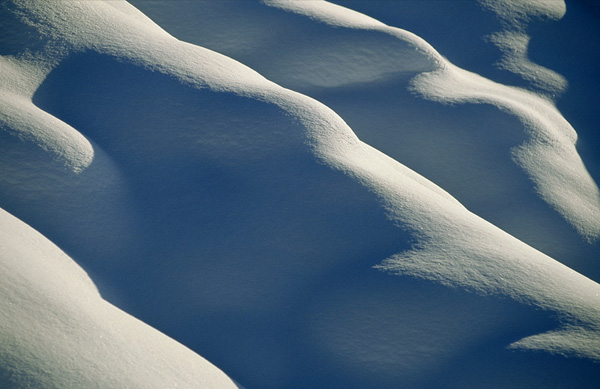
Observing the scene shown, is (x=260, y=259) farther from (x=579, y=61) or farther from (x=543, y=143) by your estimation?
(x=579, y=61)

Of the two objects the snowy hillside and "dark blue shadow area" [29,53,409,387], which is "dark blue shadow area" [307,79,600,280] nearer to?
the snowy hillside

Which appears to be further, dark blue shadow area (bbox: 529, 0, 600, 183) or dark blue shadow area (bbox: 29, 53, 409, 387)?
dark blue shadow area (bbox: 529, 0, 600, 183)

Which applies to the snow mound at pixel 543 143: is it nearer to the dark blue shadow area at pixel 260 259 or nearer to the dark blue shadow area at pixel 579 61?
the dark blue shadow area at pixel 579 61

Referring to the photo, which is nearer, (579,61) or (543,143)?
(543,143)

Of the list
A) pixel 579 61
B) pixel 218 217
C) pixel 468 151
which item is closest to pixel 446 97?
pixel 468 151

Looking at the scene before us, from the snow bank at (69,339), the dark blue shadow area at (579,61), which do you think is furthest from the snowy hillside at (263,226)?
the dark blue shadow area at (579,61)

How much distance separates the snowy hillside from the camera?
254 cm

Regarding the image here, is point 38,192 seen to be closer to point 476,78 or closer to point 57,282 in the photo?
point 57,282

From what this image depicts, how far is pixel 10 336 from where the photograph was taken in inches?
83.0

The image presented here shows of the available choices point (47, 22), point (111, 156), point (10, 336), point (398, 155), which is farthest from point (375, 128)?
point (10, 336)

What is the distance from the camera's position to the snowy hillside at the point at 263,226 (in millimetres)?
2541

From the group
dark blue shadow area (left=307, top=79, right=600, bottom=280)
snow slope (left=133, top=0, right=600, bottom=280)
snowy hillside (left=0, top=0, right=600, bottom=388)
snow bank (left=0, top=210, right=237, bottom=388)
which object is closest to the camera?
snow bank (left=0, top=210, right=237, bottom=388)

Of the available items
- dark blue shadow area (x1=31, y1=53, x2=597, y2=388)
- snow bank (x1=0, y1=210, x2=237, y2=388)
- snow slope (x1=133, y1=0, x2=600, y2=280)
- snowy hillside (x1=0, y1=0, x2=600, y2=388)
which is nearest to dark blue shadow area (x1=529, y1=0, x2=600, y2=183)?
snow slope (x1=133, y1=0, x2=600, y2=280)

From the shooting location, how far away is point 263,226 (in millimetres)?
2953
